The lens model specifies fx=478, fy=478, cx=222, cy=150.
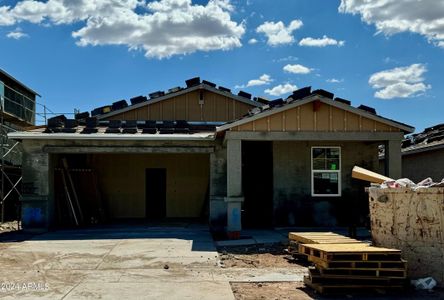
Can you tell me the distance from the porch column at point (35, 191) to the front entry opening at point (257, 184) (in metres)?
6.47

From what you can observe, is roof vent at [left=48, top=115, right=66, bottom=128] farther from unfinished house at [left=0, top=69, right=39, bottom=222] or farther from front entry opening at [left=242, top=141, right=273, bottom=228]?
front entry opening at [left=242, top=141, right=273, bottom=228]

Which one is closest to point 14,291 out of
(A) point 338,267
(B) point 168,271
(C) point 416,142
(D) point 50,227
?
(B) point 168,271

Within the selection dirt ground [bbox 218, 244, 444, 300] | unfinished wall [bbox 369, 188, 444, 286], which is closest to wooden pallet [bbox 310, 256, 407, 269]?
dirt ground [bbox 218, 244, 444, 300]

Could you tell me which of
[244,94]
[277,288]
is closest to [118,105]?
[244,94]

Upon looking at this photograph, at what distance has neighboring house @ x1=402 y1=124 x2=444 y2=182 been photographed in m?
15.6

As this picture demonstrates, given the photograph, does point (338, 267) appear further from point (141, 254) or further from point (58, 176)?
point (58, 176)

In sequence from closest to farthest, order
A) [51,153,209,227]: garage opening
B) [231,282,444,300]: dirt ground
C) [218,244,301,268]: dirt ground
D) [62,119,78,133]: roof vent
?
[231,282,444,300]: dirt ground, [218,244,301,268]: dirt ground, [62,119,78,133]: roof vent, [51,153,209,227]: garage opening

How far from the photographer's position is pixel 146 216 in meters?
19.0

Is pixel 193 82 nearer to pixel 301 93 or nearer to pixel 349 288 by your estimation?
pixel 301 93

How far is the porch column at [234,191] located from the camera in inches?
510

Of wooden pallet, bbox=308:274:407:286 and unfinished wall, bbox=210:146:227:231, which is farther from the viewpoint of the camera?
unfinished wall, bbox=210:146:227:231

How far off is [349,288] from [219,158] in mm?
7679

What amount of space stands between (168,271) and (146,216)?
10101 mm

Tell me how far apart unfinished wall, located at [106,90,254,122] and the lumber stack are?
1212cm
